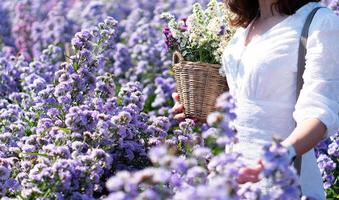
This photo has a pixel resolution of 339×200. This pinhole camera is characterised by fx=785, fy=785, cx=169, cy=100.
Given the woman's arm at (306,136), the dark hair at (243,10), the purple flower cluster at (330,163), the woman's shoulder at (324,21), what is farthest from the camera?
the purple flower cluster at (330,163)

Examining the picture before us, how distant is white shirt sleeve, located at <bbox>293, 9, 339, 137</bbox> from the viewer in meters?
2.40

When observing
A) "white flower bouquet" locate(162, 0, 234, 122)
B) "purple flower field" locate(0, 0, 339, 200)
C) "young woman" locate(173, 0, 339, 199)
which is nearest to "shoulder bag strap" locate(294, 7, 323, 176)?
"young woman" locate(173, 0, 339, 199)

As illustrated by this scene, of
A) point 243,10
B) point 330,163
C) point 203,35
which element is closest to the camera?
point 243,10

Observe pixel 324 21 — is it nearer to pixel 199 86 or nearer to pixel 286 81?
pixel 286 81

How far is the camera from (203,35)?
3486mm

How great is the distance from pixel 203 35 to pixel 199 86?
327 millimetres

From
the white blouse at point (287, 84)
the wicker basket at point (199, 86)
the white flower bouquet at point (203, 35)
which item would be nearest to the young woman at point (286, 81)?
the white blouse at point (287, 84)

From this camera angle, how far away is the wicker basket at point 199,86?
3234 millimetres

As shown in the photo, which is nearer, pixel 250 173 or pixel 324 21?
pixel 250 173

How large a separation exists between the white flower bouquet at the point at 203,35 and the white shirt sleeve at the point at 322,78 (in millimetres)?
771

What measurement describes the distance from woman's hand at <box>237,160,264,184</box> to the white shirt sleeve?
33 centimetres

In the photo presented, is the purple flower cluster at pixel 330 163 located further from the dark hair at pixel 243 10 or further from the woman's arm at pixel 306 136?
the woman's arm at pixel 306 136

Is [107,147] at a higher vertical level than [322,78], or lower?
lower

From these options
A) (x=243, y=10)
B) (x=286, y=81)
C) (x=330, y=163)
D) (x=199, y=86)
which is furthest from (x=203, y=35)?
(x=330, y=163)
